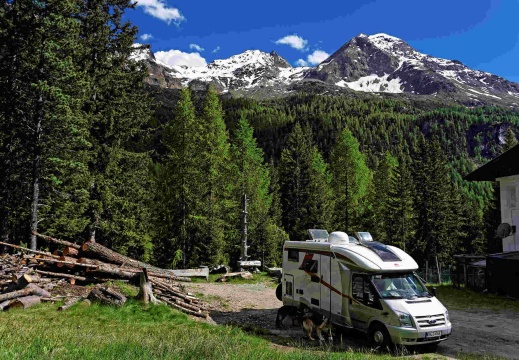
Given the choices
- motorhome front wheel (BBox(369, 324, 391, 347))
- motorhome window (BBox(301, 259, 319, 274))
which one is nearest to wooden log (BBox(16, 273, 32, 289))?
motorhome window (BBox(301, 259, 319, 274))

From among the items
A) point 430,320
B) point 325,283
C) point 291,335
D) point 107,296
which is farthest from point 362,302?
point 107,296

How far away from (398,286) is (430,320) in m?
1.31

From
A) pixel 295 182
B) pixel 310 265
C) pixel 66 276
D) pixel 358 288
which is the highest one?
pixel 295 182

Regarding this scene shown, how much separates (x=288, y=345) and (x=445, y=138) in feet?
666

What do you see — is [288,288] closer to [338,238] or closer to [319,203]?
[338,238]

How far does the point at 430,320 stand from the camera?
35.6 ft

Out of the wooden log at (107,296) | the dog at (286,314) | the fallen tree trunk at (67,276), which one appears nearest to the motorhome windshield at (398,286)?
the dog at (286,314)

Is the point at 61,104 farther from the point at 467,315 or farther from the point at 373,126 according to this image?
the point at 373,126

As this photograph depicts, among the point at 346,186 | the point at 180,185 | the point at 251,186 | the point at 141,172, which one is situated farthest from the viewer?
the point at 346,186

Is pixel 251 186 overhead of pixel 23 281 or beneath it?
overhead

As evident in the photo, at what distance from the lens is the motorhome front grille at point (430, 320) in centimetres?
1071

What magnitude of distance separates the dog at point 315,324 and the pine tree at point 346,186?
31887 millimetres

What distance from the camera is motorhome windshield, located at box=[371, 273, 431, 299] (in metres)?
11.5

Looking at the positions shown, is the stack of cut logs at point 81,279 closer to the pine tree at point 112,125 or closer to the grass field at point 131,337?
the grass field at point 131,337
